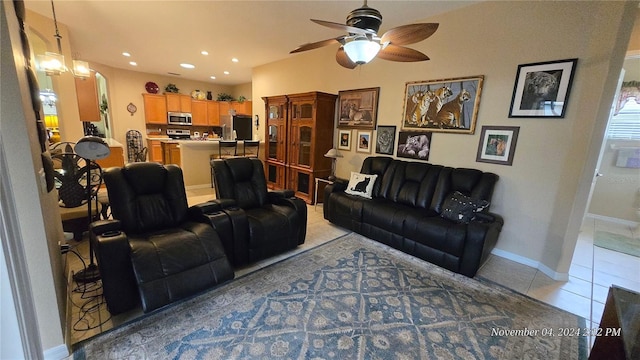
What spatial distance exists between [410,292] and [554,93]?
2.51 metres

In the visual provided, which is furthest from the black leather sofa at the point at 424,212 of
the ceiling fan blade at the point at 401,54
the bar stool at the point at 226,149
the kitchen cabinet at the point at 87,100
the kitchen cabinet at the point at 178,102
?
the kitchen cabinet at the point at 178,102

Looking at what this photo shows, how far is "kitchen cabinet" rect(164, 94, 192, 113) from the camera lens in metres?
8.02

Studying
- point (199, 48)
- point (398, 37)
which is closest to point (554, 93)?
point (398, 37)

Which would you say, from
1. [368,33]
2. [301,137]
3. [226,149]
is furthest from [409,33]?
[226,149]

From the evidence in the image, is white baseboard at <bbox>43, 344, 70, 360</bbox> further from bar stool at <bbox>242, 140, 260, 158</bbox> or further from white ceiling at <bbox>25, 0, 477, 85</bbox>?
bar stool at <bbox>242, 140, 260, 158</bbox>

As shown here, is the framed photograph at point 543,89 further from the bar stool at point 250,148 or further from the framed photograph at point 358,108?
the bar stool at point 250,148

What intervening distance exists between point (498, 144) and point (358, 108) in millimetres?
2152

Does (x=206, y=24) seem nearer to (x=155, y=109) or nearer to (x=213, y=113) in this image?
(x=155, y=109)

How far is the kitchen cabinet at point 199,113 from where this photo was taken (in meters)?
8.47

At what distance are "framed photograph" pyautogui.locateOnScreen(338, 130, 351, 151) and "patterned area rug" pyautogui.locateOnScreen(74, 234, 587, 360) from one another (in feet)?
8.38

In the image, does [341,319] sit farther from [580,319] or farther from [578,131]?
[578,131]

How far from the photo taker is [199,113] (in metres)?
8.59

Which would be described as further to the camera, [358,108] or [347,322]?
[358,108]

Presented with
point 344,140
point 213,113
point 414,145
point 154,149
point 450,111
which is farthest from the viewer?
point 213,113
